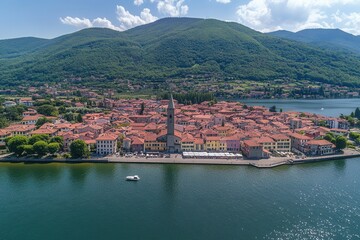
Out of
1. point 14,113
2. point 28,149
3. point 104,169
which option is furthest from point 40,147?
point 14,113

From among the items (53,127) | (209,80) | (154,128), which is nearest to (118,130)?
(154,128)

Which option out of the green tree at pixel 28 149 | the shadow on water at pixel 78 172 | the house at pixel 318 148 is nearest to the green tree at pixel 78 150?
the shadow on water at pixel 78 172

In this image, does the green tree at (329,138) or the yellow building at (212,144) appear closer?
the yellow building at (212,144)

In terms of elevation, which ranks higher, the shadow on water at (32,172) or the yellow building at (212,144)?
the yellow building at (212,144)

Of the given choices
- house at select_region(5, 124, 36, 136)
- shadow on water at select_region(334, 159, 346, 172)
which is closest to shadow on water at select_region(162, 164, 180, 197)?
shadow on water at select_region(334, 159, 346, 172)

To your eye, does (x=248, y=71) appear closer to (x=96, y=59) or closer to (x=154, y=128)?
(x=96, y=59)

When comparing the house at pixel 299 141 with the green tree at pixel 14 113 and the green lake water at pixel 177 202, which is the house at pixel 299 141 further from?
the green tree at pixel 14 113

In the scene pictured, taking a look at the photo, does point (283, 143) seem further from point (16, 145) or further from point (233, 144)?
point (16, 145)
